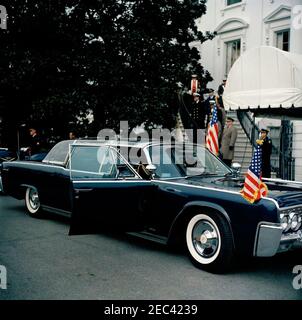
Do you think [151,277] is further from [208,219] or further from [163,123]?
[163,123]

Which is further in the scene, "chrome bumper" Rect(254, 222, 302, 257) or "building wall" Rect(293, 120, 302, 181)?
"building wall" Rect(293, 120, 302, 181)

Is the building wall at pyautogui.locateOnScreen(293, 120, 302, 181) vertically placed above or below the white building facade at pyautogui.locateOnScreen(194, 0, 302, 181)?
below

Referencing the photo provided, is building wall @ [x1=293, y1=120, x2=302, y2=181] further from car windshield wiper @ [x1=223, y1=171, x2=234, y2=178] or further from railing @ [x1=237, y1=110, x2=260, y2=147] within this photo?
car windshield wiper @ [x1=223, y1=171, x2=234, y2=178]

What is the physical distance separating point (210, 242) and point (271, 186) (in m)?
1.14

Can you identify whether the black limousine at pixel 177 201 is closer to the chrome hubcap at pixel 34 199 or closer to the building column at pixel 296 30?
the chrome hubcap at pixel 34 199

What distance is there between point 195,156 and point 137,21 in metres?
11.6

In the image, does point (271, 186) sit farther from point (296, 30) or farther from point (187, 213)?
point (296, 30)

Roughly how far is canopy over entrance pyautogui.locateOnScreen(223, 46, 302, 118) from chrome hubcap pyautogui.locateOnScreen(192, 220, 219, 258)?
4.74 m

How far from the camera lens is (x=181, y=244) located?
5.52m

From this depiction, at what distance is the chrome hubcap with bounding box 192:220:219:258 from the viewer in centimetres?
457

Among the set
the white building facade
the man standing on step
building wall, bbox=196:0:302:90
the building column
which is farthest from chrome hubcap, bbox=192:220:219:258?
building wall, bbox=196:0:302:90

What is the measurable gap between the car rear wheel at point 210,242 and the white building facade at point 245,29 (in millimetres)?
10235

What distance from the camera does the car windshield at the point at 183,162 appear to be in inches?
218
